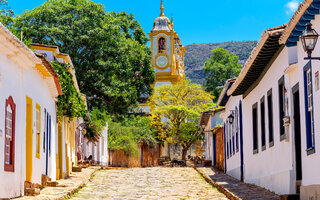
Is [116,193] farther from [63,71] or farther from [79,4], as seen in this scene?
[79,4]

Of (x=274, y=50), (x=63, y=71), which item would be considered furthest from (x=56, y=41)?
(x=274, y=50)

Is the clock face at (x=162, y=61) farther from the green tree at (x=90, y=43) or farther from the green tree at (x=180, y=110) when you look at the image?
the green tree at (x=90, y=43)

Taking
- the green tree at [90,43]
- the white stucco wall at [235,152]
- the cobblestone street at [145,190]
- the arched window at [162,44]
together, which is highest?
the arched window at [162,44]

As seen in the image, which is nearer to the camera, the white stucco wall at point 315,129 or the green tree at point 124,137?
the white stucco wall at point 315,129

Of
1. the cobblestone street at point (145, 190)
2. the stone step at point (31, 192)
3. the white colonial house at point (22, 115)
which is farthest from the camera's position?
the cobblestone street at point (145, 190)

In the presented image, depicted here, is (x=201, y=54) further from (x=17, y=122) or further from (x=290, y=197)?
(x=290, y=197)

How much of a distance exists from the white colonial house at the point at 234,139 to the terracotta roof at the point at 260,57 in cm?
278

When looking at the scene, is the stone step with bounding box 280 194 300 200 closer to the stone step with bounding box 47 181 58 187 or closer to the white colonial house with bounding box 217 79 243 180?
the stone step with bounding box 47 181 58 187

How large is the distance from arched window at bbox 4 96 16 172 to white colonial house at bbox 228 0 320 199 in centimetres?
585

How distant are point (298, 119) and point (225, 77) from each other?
2400 inches

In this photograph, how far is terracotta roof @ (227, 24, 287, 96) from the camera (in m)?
13.4

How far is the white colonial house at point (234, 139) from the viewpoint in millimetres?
22797

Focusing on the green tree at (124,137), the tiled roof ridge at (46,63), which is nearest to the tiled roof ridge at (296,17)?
the tiled roof ridge at (46,63)

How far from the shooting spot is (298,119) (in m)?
13.3
